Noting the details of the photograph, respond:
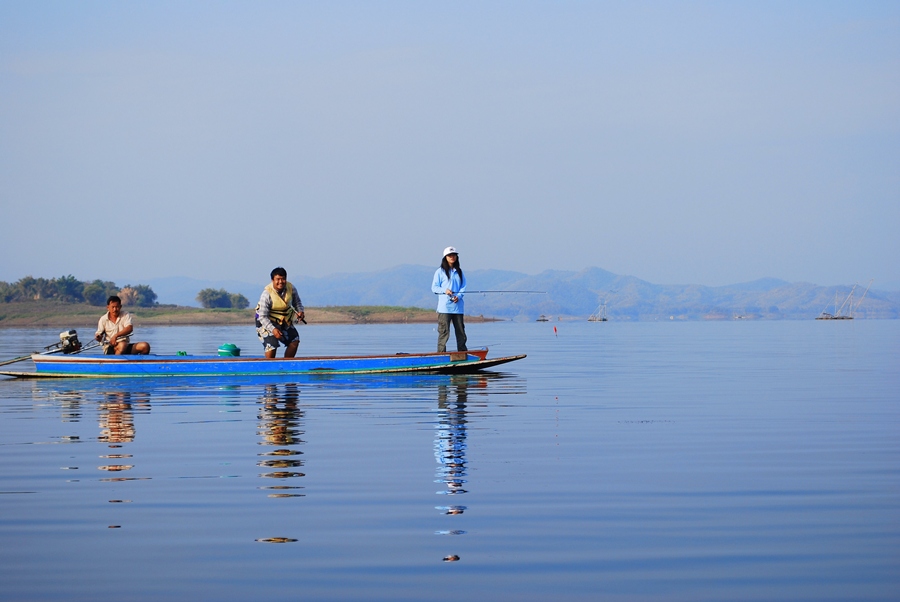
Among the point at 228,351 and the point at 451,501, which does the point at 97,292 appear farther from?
the point at 451,501

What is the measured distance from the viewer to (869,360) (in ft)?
110

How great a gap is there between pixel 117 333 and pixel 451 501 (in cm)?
1610

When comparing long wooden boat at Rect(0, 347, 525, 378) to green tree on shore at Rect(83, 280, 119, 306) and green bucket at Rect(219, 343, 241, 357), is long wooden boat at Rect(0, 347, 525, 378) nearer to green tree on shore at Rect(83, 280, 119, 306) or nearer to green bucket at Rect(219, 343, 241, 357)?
green bucket at Rect(219, 343, 241, 357)

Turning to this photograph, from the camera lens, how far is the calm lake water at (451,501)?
620 cm

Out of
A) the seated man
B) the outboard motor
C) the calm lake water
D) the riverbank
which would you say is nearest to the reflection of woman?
the calm lake water

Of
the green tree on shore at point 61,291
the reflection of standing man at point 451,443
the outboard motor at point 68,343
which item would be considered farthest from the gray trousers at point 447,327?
the green tree on shore at point 61,291

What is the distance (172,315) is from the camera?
167500 millimetres

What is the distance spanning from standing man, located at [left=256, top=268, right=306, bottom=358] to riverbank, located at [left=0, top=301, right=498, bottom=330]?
12441 centimetres

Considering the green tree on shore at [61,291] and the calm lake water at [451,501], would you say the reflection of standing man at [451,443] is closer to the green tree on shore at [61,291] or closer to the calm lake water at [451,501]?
the calm lake water at [451,501]

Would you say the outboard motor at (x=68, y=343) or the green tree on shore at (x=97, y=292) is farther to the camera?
the green tree on shore at (x=97, y=292)

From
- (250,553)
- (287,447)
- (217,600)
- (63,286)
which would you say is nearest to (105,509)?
(250,553)

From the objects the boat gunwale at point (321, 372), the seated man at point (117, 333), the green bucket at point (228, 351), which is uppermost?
the seated man at point (117, 333)

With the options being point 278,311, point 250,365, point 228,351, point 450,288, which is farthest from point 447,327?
point 228,351

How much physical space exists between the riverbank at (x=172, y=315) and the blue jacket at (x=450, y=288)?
12508cm
